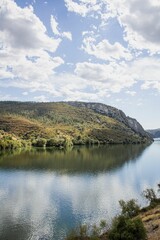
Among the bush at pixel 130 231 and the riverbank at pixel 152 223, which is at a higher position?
the bush at pixel 130 231

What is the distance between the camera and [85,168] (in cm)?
12762

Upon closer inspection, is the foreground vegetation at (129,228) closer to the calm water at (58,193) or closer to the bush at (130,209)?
the bush at (130,209)

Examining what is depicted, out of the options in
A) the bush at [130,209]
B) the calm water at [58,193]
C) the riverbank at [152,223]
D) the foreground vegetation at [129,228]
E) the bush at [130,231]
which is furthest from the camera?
the bush at [130,209]

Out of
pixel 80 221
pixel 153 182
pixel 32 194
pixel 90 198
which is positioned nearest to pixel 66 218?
pixel 80 221

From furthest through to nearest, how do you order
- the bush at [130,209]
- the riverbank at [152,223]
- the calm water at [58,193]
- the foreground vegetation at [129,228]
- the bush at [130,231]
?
the bush at [130,209] → the calm water at [58,193] → the riverbank at [152,223] → the foreground vegetation at [129,228] → the bush at [130,231]

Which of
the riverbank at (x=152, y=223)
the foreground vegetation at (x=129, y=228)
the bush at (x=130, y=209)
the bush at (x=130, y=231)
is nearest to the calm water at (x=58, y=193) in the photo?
the bush at (x=130, y=209)

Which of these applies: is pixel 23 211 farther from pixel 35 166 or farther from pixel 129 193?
pixel 35 166

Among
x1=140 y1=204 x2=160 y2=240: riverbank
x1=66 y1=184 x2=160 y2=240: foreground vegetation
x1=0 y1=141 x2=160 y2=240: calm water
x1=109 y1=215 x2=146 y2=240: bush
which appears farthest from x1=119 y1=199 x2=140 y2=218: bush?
x1=109 y1=215 x2=146 y2=240: bush

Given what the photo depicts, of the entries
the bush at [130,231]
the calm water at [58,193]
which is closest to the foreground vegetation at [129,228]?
the bush at [130,231]

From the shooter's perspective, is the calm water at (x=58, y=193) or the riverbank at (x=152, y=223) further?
the calm water at (x=58, y=193)

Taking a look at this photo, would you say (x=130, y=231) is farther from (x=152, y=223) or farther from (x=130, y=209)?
(x=130, y=209)

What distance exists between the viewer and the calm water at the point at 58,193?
54562 mm

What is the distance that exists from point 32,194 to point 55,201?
938 cm

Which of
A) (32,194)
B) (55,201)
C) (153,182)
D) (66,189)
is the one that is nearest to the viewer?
(55,201)
